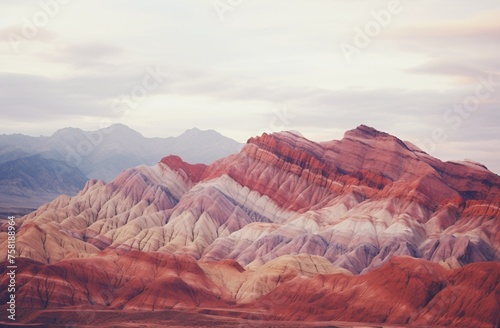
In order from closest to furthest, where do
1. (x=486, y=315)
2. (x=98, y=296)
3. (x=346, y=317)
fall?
(x=486, y=315) → (x=346, y=317) → (x=98, y=296)

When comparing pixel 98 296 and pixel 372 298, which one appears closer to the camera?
pixel 372 298

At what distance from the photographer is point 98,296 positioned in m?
179

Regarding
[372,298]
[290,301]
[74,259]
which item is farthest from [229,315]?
[74,259]

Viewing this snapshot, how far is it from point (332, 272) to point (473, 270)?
126ft

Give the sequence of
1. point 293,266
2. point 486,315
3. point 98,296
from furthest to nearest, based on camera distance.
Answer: point 293,266, point 98,296, point 486,315

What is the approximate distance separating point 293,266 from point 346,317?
32.0 meters

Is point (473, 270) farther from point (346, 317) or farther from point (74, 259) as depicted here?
point (74, 259)

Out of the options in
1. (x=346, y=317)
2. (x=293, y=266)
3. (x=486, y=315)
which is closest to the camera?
(x=486, y=315)

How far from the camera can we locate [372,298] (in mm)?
166125

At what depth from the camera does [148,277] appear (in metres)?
188

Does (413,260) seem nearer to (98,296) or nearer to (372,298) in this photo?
(372,298)

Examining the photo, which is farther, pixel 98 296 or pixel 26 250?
pixel 26 250

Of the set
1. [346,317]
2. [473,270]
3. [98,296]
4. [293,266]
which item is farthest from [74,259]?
[473,270]

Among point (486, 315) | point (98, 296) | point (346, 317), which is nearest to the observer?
point (486, 315)
